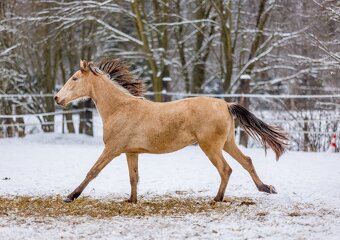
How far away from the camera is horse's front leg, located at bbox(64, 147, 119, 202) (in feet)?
22.7

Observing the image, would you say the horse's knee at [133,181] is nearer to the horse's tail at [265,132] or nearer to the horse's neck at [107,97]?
the horse's neck at [107,97]

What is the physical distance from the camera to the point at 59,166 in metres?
11.2

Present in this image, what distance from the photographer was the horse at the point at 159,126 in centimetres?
706

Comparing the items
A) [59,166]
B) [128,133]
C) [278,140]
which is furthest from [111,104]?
[59,166]

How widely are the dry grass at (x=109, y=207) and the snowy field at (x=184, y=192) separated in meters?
0.11

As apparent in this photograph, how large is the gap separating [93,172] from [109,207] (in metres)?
0.48

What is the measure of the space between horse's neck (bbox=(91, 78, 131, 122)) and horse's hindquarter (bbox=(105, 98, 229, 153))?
0.36 metres

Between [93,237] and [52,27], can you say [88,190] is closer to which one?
[93,237]

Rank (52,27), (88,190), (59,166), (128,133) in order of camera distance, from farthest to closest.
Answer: (52,27) < (59,166) < (88,190) < (128,133)

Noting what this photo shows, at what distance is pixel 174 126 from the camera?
7113 millimetres

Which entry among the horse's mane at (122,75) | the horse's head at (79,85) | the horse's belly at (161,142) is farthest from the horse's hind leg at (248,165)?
the horse's head at (79,85)

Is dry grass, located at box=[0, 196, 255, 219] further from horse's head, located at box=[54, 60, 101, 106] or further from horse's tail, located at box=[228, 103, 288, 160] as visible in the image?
horse's head, located at box=[54, 60, 101, 106]

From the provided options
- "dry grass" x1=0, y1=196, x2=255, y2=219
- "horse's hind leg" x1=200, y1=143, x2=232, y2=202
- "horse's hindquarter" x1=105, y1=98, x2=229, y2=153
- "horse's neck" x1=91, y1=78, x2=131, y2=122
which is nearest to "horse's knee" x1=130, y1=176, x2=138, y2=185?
"dry grass" x1=0, y1=196, x2=255, y2=219

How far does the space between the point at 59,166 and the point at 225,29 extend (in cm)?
726
